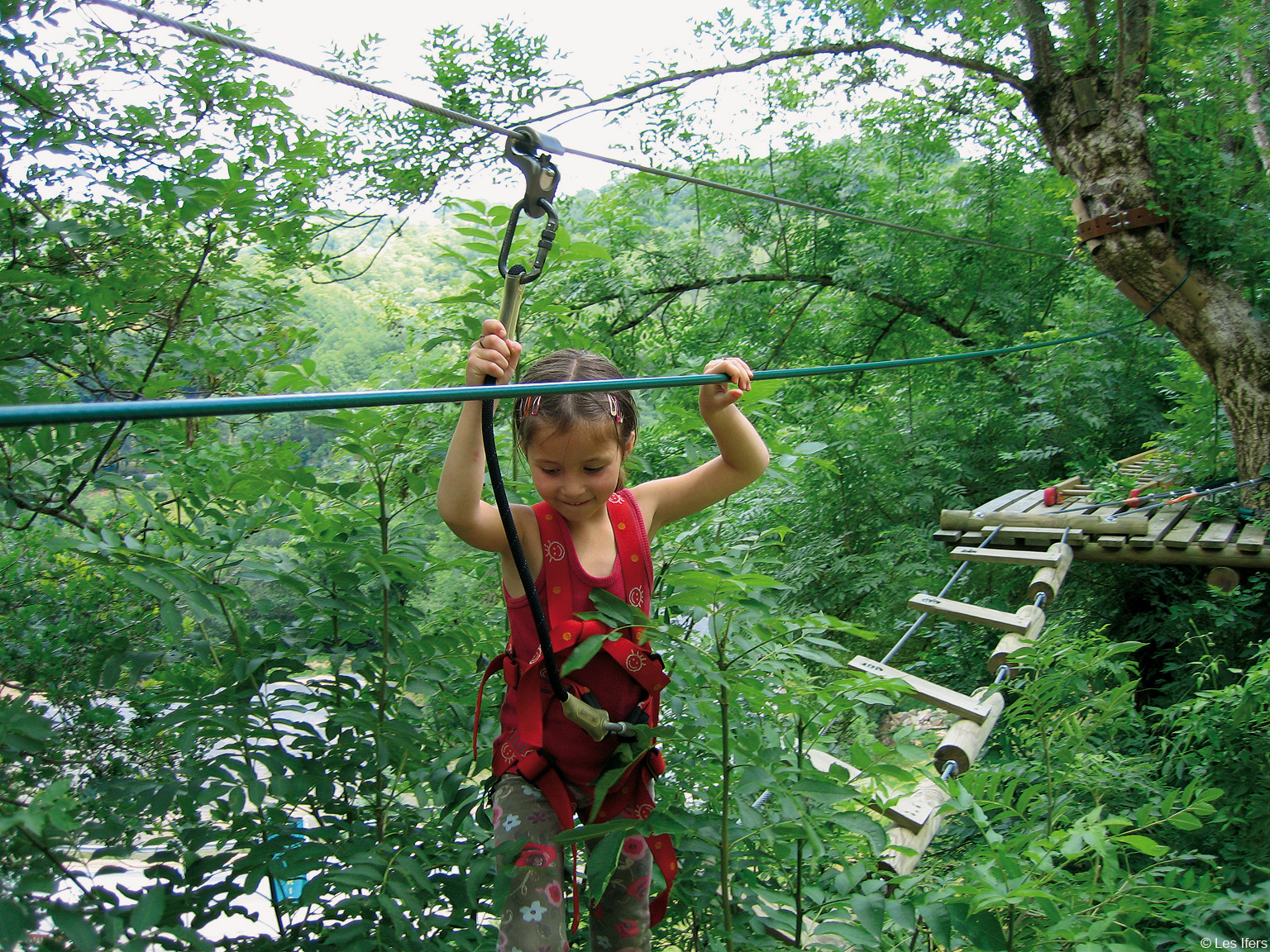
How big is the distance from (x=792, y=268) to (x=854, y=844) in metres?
6.26

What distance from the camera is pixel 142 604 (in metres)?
2.05

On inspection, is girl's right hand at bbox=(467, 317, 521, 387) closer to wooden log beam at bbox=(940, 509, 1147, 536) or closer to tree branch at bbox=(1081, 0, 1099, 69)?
wooden log beam at bbox=(940, 509, 1147, 536)

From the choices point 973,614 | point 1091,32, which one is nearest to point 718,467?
point 973,614

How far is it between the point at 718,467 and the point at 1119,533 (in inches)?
149

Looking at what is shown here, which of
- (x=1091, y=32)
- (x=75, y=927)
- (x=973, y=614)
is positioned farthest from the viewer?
(x=1091, y=32)

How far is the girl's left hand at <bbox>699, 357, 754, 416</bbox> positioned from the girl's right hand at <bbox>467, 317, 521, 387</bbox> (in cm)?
37

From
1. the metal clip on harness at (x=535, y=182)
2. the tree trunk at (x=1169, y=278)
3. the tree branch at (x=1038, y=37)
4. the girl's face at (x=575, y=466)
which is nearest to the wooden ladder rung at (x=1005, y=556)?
the tree trunk at (x=1169, y=278)

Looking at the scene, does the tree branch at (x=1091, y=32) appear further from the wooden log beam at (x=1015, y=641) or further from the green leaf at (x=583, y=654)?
the green leaf at (x=583, y=654)

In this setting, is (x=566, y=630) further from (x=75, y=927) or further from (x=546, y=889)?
(x=75, y=927)

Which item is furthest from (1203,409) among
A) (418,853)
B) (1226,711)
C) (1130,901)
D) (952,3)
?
(418,853)

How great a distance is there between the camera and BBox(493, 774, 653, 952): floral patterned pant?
1271 millimetres

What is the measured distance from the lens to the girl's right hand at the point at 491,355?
3.90 ft

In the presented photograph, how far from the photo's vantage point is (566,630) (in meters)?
1.34

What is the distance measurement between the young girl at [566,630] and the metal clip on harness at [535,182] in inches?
5.7
